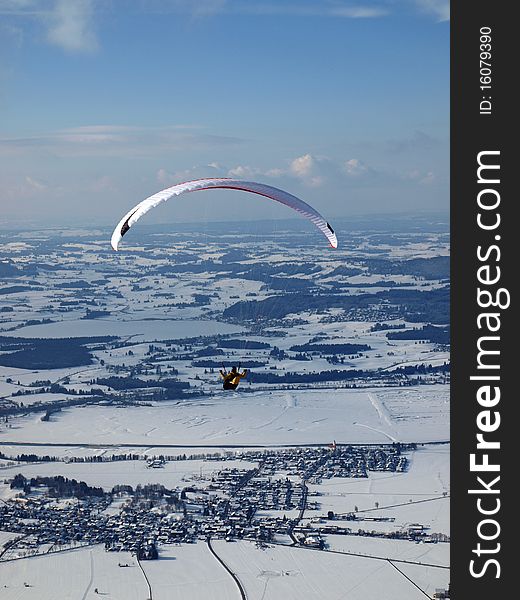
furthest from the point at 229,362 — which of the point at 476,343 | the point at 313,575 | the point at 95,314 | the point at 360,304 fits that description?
the point at 476,343

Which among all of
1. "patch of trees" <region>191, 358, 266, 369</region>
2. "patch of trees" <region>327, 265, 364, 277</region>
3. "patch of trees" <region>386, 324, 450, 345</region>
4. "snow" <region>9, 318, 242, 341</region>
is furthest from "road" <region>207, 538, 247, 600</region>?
"patch of trees" <region>327, 265, 364, 277</region>

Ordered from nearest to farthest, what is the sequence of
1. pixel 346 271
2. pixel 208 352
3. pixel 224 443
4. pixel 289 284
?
1. pixel 224 443
2. pixel 208 352
3. pixel 289 284
4. pixel 346 271

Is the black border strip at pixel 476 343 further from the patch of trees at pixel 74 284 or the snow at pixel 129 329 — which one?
the patch of trees at pixel 74 284

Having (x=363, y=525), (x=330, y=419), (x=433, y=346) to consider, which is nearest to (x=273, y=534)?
(x=363, y=525)

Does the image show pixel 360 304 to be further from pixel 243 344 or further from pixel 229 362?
pixel 229 362

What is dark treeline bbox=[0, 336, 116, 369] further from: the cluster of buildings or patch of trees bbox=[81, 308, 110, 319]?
the cluster of buildings

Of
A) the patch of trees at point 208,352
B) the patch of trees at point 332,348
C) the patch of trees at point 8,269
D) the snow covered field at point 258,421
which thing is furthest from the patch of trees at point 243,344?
the patch of trees at point 8,269

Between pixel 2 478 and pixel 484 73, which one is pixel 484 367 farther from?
pixel 2 478
